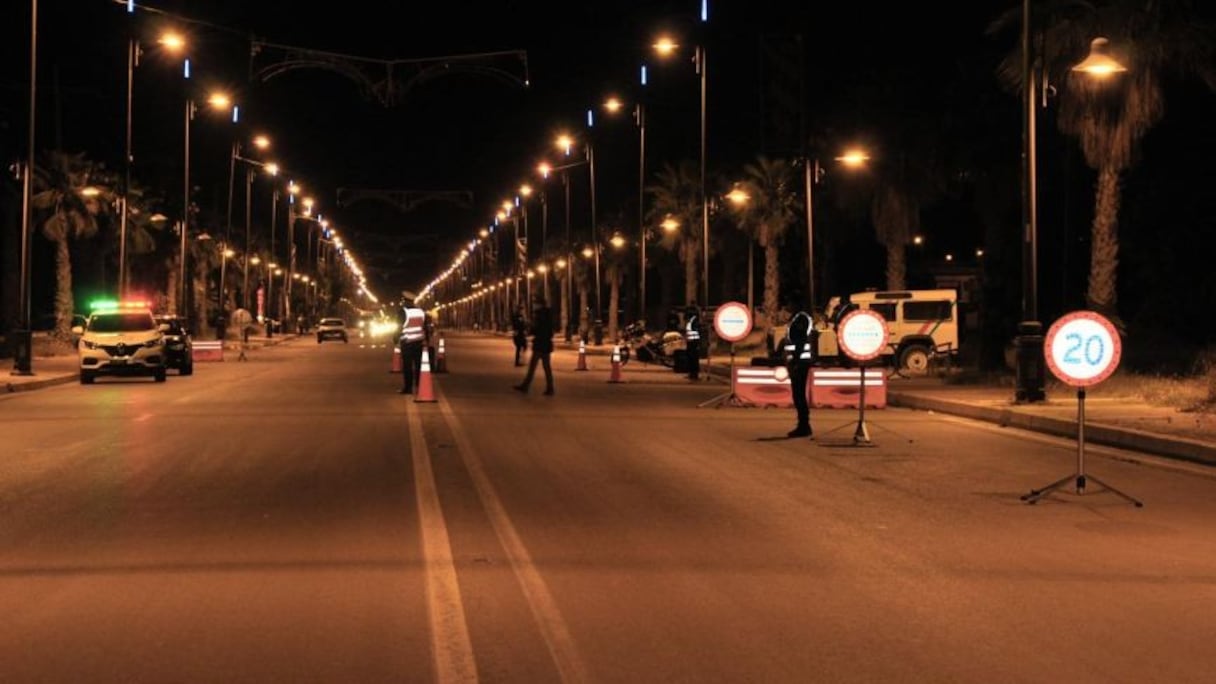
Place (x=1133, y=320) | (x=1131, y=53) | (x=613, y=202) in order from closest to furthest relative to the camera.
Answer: (x=1131, y=53), (x=1133, y=320), (x=613, y=202)

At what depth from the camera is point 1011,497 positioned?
42.9 feet

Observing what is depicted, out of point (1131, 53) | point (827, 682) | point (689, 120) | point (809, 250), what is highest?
point (689, 120)

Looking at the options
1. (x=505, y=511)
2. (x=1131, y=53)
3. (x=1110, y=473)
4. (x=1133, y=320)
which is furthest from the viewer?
(x=1133, y=320)

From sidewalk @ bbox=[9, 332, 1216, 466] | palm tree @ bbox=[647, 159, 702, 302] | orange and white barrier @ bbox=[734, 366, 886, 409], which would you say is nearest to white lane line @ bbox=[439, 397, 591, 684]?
sidewalk @ bbox=[9, 332, 1216, 466]

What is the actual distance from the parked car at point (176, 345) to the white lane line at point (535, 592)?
2368 cm

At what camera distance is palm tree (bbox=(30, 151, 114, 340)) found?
53406 millimetres

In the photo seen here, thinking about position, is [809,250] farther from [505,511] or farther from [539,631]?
[539,631]

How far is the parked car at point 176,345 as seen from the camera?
36.1 metres

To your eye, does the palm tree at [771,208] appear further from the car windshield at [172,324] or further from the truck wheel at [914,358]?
the car windshield at [172,324]

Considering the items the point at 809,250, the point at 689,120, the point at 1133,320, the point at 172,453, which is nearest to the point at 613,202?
the point at 689,120

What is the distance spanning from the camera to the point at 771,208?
59.9 metres

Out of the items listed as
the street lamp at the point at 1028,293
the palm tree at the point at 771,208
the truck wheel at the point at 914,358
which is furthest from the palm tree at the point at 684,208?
the street lamp at the point at 1028,293

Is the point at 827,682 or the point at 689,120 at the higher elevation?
the point at 689,120

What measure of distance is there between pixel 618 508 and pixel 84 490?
16.1 feet
